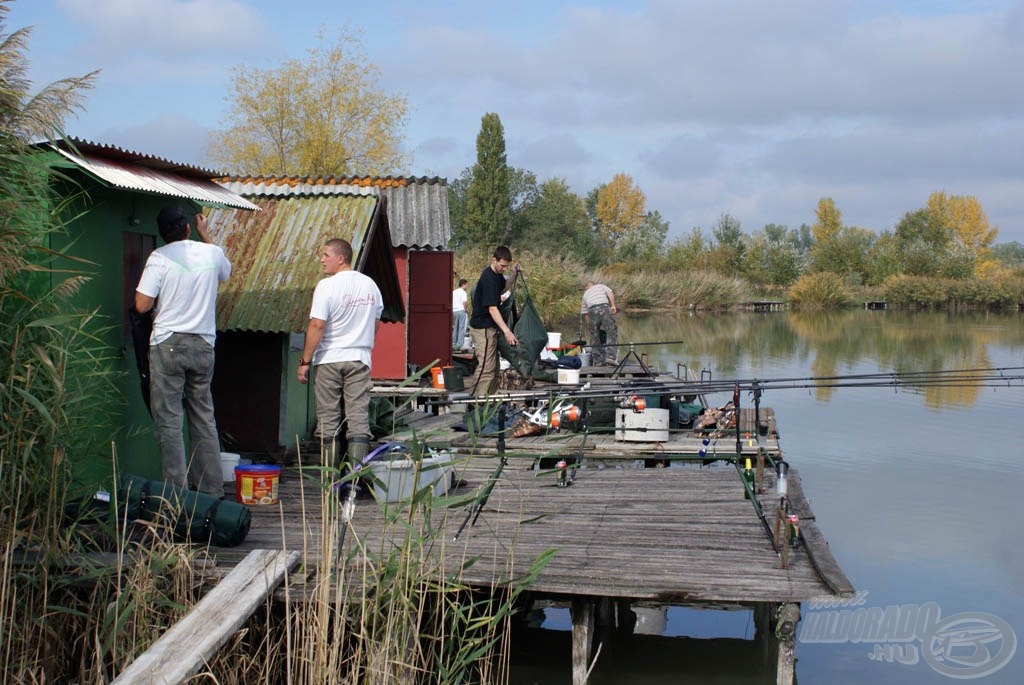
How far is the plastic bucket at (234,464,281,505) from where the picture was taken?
740 centimetres

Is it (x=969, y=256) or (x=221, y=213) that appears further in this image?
(x=969, y=256)

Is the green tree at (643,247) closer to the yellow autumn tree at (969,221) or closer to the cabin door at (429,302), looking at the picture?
the yellow autumn tree at (969,221)

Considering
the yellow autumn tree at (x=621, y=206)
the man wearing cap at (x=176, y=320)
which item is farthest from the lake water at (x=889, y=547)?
the yellow autumn tree at (x=621, y=206)

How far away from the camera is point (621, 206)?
270ft

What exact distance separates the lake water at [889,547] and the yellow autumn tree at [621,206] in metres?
56.6

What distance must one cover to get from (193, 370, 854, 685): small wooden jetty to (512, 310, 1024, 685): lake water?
1.36 ft

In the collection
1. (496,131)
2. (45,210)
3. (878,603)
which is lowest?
(878,603)

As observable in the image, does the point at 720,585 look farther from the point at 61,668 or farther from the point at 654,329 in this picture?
the point at 654,329

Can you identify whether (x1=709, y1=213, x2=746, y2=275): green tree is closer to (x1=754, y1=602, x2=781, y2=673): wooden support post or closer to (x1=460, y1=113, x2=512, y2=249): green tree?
(x1=460, y1=113, x2=512, y2=249): green tree

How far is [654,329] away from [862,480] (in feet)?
72.3

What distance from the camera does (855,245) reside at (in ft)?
220

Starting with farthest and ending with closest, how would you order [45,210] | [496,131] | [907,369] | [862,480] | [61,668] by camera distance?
Answer: [496,131] < [907,369] < [862,480] < [45,210] < [61,668]

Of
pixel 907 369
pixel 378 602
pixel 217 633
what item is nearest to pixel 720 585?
pixel 378 602

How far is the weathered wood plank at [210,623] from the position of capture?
14.5ft
